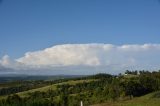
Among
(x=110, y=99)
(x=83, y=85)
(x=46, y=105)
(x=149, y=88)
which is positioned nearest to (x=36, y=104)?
(x=46, y=105)

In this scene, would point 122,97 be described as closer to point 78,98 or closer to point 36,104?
point 78,98

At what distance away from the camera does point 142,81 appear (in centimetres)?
14912

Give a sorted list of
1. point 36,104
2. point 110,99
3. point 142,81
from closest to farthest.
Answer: point 36,104, point 110,99, point 142,81

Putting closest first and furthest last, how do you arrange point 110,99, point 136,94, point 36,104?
point 36,104
point 110,99
point 136,94

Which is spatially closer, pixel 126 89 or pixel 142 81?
pixel 126 89

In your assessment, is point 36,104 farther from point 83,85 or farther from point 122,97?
point 83,85

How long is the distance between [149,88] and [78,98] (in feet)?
91.9

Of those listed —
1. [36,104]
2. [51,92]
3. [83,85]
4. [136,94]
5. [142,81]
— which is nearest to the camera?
[36,104]

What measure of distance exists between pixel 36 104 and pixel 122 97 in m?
34.3

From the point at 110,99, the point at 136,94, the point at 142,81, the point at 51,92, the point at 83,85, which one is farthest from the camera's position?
the point at 83,85

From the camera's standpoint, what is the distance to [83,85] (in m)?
179

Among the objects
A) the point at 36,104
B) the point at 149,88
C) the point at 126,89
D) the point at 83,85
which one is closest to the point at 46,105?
the point at 36,104

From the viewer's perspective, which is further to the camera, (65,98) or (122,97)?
(65,98)

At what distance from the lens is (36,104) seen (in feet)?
360
